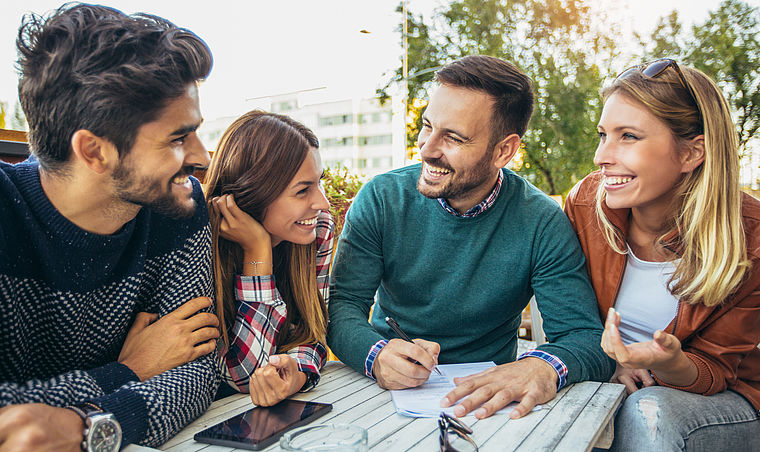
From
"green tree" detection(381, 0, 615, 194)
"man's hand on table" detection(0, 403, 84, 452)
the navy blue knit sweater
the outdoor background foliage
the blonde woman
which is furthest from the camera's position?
"green tree" detection(381, 0, 615, 194)

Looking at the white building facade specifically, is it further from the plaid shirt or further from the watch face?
the watch face

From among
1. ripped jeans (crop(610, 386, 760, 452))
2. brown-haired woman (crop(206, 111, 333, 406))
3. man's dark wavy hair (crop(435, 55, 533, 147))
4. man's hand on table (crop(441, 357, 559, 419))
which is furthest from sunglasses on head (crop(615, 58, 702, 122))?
brown-haired woman (crop(206, 111, 333, 406))

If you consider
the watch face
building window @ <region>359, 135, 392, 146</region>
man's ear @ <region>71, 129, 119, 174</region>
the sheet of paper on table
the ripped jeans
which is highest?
man's ear @ <region>71, 129, 119, 174</region>

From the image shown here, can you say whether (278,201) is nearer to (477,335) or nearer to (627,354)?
(477,335)

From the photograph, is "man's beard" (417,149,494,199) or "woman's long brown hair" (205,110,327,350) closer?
"woman's long brown hair" (205,110,327,350)

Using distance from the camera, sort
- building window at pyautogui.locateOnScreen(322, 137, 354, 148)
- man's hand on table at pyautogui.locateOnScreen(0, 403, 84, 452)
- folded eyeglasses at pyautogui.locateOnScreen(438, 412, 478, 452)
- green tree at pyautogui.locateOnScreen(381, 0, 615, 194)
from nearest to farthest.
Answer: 1. man's hand on table at pyautogui.locateOnScreen(0, 403, 84, 452)
2. folded eyeglasses at pyautogui.locateOnScreen(438, 412, 478, 452)
3. green tree at pyautogui.locateOnScreen(381, 0, 615, 194)
4. building window at pyautogui.locateOnScreen(322, 137, 354, 148)

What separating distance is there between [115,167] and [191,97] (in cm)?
22

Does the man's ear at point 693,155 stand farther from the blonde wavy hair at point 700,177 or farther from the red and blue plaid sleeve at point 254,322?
the red and blue plaid sleeve at point 254,322

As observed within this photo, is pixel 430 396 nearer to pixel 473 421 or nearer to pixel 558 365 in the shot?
pixel 473 421

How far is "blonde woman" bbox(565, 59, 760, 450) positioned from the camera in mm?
1431

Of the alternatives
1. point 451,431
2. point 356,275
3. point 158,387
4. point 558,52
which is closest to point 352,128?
point 558,52

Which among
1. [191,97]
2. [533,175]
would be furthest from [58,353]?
[533,175]

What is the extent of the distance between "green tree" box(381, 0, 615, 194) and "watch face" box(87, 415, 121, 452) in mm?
9683

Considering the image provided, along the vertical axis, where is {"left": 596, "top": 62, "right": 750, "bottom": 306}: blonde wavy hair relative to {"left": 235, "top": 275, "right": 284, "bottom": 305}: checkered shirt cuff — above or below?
above
